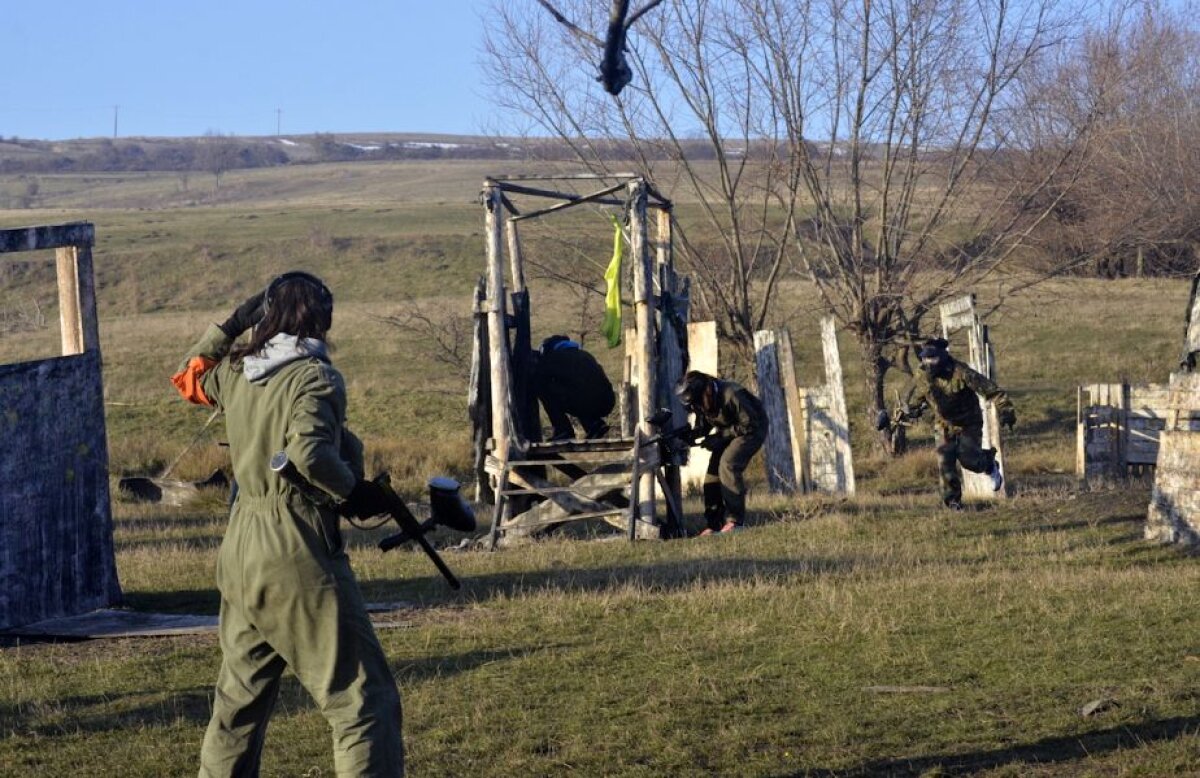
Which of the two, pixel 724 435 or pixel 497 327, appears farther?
pixel 724 435

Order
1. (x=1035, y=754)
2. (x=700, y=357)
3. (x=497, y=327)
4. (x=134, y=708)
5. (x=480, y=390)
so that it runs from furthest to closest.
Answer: (x=700, y=357), (x=480, y=390), (x=497, y=327), (x=134, y=708), (x=1035, y=754)

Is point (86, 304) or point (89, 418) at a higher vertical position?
point (86, 304)

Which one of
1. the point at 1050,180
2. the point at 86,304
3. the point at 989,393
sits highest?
the point at 1050,180

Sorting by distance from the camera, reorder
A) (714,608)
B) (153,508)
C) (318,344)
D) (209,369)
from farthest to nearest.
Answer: (153,508), (714,608), (209,369), (318,344)

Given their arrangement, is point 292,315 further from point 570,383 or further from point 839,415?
point 839,415

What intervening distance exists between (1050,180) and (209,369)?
16320 mm

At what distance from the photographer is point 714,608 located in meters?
9.41

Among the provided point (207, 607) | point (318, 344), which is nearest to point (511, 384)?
point (207, 607)

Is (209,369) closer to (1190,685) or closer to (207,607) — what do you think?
(1190,685)

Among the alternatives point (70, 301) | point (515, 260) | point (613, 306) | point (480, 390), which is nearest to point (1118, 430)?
point (613, 306)

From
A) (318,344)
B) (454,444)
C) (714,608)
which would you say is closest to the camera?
(318,344)

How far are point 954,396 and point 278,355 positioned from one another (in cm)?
1039

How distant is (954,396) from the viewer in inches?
567

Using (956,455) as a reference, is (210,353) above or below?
above
